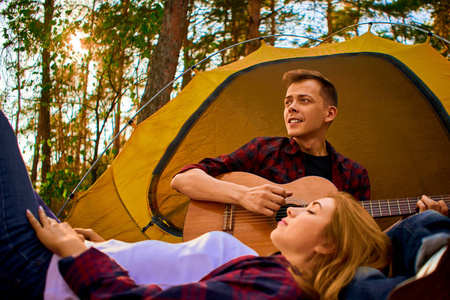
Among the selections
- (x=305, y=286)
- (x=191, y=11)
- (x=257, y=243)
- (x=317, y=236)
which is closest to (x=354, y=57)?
(x=257, y=243)

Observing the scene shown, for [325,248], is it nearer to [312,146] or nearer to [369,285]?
[369,285]

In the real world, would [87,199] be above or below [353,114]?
below

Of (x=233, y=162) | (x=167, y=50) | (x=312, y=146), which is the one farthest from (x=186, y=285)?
(x=167, y=50)

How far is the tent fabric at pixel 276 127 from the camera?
8.63 ft

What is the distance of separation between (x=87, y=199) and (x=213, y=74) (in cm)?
127

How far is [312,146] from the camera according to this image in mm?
2330

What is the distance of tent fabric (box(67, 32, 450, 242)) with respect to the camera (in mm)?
2629

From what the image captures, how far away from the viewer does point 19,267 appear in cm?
120

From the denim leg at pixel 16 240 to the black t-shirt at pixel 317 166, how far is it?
1.51m

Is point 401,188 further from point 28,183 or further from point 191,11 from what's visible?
point 191,11

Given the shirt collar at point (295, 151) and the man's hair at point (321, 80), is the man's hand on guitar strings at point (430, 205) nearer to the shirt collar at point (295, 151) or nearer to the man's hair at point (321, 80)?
the shirt collar at point (295, 151)

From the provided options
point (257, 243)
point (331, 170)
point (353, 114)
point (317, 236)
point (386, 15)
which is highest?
point (386, 15)

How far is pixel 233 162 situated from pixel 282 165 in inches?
11.5

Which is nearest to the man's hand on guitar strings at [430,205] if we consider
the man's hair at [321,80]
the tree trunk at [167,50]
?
the man's hair at [321,80]
